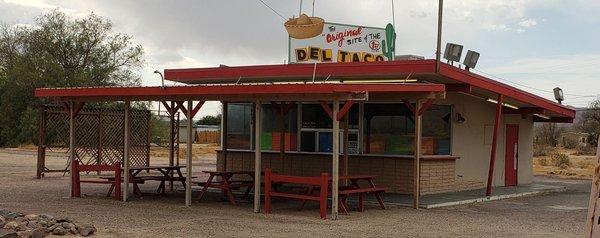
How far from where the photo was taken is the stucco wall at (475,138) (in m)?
16.1

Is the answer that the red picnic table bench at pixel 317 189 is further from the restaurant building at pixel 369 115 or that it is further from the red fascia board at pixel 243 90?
the red fascia board at pixel 243 90

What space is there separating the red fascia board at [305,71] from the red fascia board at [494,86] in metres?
0.58

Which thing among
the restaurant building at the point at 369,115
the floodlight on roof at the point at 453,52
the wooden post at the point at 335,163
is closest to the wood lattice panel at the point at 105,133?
the restaurant building at the point at 369,115

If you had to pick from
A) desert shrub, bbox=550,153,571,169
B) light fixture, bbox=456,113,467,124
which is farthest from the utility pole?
desert shrub, bbox=550,153,571,169

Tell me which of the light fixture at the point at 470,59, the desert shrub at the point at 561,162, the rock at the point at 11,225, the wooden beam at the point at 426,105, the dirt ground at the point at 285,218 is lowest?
the dirt ground at the point at 285,218

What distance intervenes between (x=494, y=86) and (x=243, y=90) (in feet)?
20.3

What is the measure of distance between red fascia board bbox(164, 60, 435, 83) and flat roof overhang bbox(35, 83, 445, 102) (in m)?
1.03

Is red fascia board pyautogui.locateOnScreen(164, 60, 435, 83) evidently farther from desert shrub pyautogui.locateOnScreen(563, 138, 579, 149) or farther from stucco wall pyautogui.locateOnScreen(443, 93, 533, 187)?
desert shrub pyautogui.locateOnScreen(563, 138, 579, 149)

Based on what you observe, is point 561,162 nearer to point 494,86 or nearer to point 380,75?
point 494,86

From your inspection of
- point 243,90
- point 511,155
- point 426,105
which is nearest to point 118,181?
point 243,90

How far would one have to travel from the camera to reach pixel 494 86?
1477 centimetres

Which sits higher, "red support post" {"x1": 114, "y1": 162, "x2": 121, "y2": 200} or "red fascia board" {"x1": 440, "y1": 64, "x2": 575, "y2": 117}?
"red fascia board" {"x1": 440, "y1": 64, "x2": 575, "y2": 117}

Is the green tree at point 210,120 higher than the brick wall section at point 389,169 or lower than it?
higher

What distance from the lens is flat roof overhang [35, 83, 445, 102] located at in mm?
10586
